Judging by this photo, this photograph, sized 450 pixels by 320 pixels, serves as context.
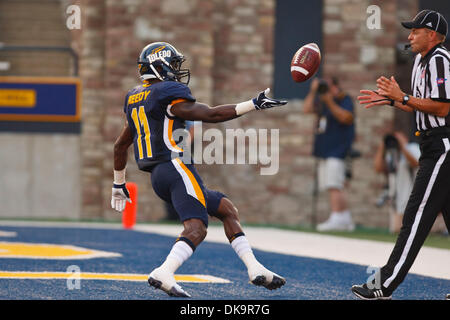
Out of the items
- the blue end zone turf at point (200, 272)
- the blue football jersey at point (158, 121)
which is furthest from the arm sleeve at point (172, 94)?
the blue end zone turf at point (200, 272)

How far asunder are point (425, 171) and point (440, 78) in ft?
1.97

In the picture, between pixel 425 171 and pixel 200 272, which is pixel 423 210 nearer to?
pixel 425 171

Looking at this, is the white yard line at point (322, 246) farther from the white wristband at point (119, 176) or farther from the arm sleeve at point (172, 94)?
the arm sleeve at point (172, 94)

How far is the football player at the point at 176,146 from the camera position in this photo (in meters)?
5.75

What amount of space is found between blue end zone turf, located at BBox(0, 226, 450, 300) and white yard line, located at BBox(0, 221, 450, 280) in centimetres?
33

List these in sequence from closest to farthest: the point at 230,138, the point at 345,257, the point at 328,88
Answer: the point at 345,257 < the point at 328,88 < the point at 230,138

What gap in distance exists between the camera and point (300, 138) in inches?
672

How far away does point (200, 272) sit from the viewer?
7605 mm

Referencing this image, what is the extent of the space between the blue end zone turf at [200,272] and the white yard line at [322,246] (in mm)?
332
